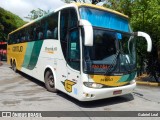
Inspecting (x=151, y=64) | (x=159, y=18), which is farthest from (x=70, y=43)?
(x=151, y=64)

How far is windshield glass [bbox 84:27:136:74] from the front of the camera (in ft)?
21.9

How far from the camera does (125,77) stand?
7.46 m

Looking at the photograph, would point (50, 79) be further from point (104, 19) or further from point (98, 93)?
point (104, 19)

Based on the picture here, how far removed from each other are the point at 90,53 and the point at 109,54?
0.73 meters

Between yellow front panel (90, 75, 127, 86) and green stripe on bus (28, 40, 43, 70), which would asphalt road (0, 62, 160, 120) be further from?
green stripe on bus (28, 40, 43, 70)

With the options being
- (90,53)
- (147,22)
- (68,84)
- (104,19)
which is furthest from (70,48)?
(147,22)

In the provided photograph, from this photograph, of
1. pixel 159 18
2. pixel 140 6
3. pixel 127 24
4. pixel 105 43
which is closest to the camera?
pixel 105 43

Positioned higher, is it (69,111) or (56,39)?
(56,39)

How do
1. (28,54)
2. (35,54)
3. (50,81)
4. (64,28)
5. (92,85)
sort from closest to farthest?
(92,85)
(64,28)
(50,81)
(35,54)
(28,54)

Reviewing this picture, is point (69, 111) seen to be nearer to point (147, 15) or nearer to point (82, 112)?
point (82, 112)

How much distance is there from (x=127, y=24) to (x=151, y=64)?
213 inches

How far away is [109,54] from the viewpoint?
7070mm

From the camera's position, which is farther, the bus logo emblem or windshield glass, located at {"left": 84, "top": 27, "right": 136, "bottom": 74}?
the bus logo emblem

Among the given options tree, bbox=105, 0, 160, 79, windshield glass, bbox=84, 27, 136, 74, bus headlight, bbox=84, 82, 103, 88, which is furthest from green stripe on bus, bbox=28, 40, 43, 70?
tree, bbox=105, 0, 160, 79
